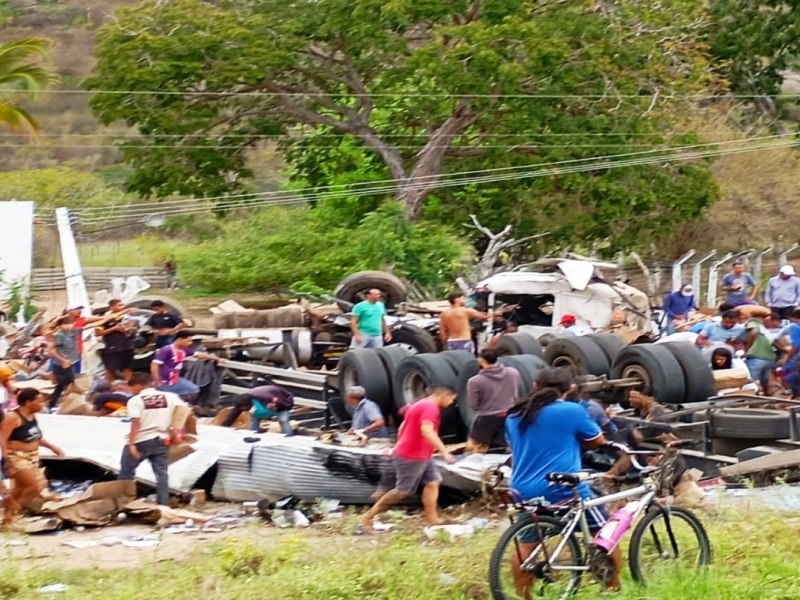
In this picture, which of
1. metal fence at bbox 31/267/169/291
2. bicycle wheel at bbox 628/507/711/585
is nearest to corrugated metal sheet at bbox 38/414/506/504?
bicycle wheel at bbox 628/507/711/585

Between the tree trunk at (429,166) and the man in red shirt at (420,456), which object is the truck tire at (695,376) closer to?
the man in red shirt at (420,456)

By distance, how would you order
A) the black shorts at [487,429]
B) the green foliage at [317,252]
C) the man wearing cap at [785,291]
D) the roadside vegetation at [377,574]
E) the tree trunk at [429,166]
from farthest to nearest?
the tree trunk at [429,166] < the green foliage at [317,252] < the man wearing cap at [785,291] < the black shorts at [487,429] < the roadside vegetation at [377,574]

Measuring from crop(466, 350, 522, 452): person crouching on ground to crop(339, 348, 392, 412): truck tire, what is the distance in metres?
2.54

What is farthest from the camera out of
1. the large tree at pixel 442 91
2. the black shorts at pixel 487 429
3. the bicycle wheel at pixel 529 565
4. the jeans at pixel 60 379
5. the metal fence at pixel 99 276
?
the metal fence at pixel 99 276

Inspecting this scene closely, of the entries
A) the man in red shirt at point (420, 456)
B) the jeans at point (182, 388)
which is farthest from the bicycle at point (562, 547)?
the jeans at point (182, 388)

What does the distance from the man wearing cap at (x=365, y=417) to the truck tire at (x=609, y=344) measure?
2.75 m

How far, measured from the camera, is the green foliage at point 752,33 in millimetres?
41312

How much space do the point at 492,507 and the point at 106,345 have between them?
8379 mm

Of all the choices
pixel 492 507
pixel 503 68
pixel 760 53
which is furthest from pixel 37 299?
pixel 492 507

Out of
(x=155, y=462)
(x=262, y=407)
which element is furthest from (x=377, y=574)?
(x=262, y=407)

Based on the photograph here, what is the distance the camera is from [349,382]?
15602 mm

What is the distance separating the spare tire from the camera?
22.5 meters

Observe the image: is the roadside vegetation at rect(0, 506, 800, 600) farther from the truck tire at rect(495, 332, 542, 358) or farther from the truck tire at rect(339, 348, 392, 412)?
the truck tire at rect(495, 332, 542, 358)

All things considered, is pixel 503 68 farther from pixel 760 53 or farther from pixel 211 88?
pixel 760 53
